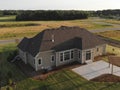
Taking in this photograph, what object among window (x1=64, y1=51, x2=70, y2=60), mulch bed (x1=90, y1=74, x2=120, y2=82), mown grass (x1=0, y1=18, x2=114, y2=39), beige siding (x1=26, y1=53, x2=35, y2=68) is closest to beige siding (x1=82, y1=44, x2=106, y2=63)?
window (x1=64, y1=51, x2=70, y2=60)

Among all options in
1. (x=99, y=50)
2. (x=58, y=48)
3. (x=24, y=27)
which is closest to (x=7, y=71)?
(x=58, y=48)

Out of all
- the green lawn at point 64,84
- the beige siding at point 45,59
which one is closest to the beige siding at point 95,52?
the green lawn at point 64,84

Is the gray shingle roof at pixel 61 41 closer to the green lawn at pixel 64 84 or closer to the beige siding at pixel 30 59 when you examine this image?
the beige siding at pixel 30 59

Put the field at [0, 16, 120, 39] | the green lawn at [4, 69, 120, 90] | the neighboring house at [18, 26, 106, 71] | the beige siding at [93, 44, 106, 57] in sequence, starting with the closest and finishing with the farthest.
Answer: the green lawn at [4, 69, 120, 90], the neighboring house at [18, 26, 106, 71], the beige siding at [93, 44, 106, 57], the field at [0, 16, 120, 39]

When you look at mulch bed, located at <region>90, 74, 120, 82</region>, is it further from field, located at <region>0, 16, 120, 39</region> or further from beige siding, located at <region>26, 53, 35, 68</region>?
field, located at <region>0, 16, 120, 39</region>

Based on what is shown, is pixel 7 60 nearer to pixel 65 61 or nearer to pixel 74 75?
pixel 65 61

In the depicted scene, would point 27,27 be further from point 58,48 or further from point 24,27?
point 58,48

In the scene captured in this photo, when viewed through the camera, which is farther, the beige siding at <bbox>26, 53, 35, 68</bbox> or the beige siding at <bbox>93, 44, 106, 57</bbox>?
the beige siding at <bbox>93, 44, 106, 57</bbox>
